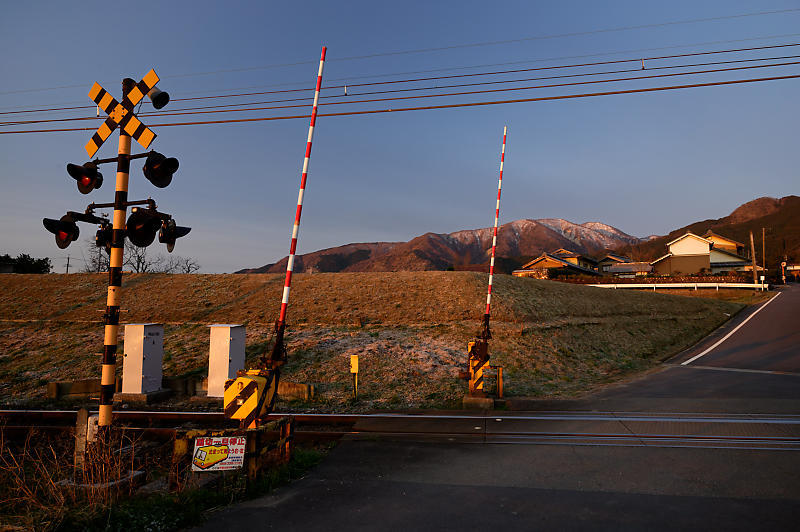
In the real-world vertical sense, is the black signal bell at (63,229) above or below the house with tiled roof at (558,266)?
below

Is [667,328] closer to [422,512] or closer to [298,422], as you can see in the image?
[298,422]

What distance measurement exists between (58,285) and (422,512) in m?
33.1

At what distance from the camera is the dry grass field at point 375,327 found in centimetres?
1489

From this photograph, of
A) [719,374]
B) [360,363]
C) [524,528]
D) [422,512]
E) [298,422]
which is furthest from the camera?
[360,363]

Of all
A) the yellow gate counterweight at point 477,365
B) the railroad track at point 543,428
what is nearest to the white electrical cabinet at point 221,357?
the railroad track at point 543,428

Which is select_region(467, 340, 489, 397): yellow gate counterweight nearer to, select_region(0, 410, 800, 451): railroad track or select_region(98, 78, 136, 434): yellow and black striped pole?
select_region(0, 410, 800, 451): railroad track

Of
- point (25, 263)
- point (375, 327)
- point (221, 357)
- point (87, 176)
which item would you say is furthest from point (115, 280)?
point (25, 263)

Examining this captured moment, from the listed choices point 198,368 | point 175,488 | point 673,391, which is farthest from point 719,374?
point 198,368

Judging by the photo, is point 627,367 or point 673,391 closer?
point 673,391

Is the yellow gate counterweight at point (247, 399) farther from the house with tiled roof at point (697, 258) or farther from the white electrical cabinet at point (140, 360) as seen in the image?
the house with tiled roof at point (697, 258)

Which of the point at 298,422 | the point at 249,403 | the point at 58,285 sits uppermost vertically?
the point at 58,285

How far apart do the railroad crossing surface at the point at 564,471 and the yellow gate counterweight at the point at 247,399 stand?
1091 mm

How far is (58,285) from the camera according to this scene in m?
29.5

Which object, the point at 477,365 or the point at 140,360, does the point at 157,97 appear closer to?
the point at 477,365
